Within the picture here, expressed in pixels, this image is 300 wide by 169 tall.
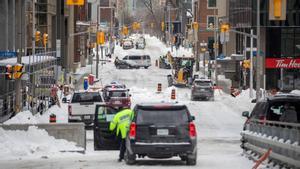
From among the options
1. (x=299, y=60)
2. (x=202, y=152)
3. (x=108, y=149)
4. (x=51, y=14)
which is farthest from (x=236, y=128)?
(x=51, y=14)

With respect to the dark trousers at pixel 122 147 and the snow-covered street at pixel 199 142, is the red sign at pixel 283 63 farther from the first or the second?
the dark trousers at pixel 122 147

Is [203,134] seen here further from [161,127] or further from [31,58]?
[161,127]

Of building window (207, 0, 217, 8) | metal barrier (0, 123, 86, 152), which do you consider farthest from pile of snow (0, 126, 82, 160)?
building window (207, 0, 217, 8)

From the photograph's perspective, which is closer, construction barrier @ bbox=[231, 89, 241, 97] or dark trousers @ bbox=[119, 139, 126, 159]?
dark trousers @ bbox=[119, 139, 126, 159]

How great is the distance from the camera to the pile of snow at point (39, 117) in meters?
37.7

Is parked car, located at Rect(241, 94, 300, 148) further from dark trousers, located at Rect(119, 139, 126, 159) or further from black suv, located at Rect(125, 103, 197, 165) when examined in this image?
dark trousers, located at Rect(119, 139, 126, 159)

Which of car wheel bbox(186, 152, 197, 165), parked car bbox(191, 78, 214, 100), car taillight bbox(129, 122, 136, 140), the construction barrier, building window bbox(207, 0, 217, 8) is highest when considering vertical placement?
building window bbox(207, 0, 217, 8)

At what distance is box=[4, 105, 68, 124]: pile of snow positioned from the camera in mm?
37688

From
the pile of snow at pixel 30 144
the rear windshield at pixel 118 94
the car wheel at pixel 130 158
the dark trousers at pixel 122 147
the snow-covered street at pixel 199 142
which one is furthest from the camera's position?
the rear windshield at pixel 118 94

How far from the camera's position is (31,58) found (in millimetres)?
48938

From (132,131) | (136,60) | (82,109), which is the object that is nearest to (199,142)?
(82,109)

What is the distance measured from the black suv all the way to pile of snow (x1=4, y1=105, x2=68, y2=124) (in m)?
17.8

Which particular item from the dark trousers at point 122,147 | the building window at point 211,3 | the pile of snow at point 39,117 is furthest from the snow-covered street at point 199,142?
the building window at point 211,3

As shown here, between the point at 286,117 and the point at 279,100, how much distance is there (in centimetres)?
107
